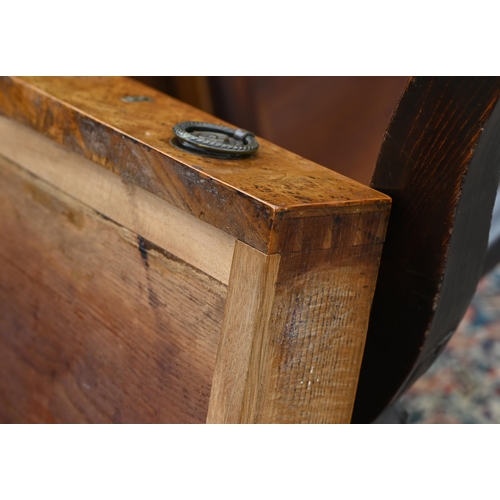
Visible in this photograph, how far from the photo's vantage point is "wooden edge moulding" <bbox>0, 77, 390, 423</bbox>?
2.22 ft

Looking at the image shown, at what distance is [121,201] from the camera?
0.86 metres

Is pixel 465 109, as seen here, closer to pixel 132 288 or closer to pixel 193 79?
pixel 132 288

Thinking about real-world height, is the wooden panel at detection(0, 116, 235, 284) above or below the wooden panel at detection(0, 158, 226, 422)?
above

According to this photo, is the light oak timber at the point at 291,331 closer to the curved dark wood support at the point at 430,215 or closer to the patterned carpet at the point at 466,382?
the curved dark wood support at the point at 430,215

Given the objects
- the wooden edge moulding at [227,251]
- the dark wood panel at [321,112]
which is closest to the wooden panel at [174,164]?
the wooden edge moulding at [227,251]

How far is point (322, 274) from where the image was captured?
0.70m

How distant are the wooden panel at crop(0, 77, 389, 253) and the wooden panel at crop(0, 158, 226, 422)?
9cm

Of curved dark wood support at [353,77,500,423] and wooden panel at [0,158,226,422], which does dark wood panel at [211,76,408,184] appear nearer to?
wooden panel at [0,158,226,422]

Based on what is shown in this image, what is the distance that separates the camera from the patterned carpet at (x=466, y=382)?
150 centimetres

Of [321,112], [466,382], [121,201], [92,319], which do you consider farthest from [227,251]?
[466,382]

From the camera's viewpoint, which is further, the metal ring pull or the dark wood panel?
the dark wood panel

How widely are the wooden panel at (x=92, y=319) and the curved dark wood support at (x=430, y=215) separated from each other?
20cm

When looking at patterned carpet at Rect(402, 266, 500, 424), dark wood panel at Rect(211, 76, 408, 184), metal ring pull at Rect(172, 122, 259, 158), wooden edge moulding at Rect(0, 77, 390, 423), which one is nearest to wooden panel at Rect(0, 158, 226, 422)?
wooden edge moulding at Rect(0, 77, 390, 423)

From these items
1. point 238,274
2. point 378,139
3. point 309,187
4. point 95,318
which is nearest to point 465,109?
point 309,187
